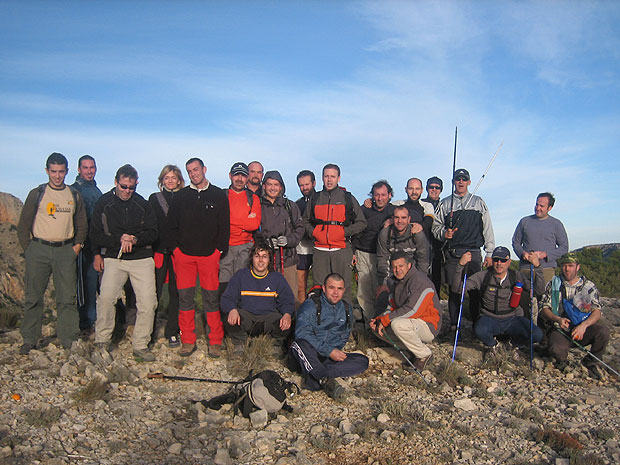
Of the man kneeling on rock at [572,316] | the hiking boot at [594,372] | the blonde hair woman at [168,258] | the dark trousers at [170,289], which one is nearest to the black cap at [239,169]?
the blonde hair woman at [168,258]

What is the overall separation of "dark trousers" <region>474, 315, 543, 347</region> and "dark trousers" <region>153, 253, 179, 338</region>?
4.72 metres

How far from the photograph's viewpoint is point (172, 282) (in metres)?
7.70

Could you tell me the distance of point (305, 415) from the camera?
5.34m

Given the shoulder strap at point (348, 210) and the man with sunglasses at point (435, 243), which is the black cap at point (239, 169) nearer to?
the shoulder strap at point (348, 210)

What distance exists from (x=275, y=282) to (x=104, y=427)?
10.3 ft

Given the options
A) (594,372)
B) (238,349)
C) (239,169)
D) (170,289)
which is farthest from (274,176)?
(594,372)

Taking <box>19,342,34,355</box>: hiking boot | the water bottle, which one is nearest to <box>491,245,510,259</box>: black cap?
the water bottle

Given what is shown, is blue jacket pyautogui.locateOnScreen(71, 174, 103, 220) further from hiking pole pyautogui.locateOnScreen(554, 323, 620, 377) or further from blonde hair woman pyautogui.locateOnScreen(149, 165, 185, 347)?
hiking pole pyautogui.locateOnScreen(554, 323, 620, 377)

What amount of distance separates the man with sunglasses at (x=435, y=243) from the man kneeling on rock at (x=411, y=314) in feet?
5.54

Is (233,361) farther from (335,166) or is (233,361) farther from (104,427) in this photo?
(335,166)

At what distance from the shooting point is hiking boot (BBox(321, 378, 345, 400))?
18.8 feet

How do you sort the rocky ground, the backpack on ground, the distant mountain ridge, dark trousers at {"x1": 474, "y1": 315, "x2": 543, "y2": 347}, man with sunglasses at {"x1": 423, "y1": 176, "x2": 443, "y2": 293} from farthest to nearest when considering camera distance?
the distant mountain ridge, man with sunglasses at {"x1": 423, "y1": 176, "x2": 443, "y2": 293}, dark trousers at {"x1": 474, "y1": 315, "x2": 543, "y2": 347}, the backpack on ground, the rocky ground

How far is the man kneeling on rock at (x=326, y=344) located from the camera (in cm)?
608

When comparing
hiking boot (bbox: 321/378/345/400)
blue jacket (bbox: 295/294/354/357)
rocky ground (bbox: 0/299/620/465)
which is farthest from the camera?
blue jacket (bbox: 295/294/354/357)
